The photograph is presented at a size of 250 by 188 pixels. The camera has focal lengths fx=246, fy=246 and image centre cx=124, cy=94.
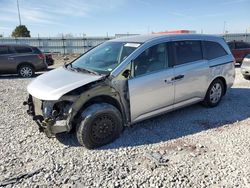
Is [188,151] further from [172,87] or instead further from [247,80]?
[247,80]

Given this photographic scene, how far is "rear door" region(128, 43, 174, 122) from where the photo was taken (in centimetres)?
422

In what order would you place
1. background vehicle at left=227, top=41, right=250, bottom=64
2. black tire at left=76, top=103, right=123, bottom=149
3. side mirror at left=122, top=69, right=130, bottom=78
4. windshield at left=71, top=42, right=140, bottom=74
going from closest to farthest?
black tire at left=76, top=103, right=123, bottom=149
side mirror at left=122, top=69, right=130, bottom=78
windshield at left=71, top=42, right=140, bottom=74
background vehicle at left=227, top=41, right=250, bottom=64

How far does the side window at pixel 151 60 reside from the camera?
4.29 meters

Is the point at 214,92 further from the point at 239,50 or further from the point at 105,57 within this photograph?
the point at 239,50

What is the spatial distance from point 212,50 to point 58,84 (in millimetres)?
3667

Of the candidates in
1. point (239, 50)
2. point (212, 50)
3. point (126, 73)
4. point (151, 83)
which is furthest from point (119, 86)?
point (239, 50)

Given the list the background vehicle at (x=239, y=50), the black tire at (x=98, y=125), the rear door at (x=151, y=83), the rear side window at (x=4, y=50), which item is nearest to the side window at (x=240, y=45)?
the background vehicle at (x=239, y=50)

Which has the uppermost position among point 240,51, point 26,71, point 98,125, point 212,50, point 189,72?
point 212,50

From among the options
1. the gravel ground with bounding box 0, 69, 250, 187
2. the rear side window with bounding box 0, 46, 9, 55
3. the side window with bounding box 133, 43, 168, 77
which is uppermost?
the rear side window with bounding box 0, 46, 9, 55

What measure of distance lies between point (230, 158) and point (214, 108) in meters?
2.41

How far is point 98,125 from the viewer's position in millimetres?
3980

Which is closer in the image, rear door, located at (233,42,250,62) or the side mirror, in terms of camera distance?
the side mirror

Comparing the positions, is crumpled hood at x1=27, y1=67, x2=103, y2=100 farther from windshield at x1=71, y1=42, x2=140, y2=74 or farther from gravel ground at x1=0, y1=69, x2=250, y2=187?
gravel ground at x1=0, y1=69, x2=250, y2=187

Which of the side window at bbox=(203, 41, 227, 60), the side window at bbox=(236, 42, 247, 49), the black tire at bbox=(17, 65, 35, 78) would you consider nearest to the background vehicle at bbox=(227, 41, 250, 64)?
the side window at bbox=(236, 42, 247, 49)
